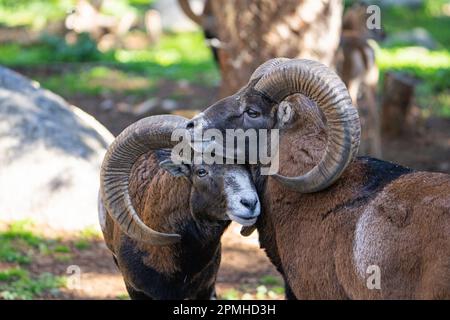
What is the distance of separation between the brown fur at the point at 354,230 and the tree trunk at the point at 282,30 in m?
4.93

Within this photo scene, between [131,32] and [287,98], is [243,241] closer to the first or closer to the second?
[287,98]

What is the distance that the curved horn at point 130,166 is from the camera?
6.30 metres

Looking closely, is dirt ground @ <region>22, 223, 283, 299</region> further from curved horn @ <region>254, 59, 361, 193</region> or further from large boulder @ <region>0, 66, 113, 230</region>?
curved horn @ <region>254, 59, 361, 193</region>

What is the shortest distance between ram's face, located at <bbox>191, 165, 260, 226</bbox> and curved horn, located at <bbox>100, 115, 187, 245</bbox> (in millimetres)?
289

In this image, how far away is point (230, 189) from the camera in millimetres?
6066

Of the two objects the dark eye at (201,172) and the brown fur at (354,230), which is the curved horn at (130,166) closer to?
the dark eye at (201,172)

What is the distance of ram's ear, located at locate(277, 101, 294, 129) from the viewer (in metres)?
6.04

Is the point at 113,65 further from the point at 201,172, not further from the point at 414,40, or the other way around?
the point at 201,172

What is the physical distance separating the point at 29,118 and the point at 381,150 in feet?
18.9

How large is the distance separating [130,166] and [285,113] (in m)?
1.24

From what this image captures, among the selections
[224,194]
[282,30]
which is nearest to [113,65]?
[282,30]

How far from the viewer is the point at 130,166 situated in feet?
21.2

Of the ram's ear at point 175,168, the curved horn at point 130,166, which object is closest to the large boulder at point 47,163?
the curved horn at point 130,166

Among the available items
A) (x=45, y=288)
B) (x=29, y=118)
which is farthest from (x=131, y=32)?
(x=45, y=288)
